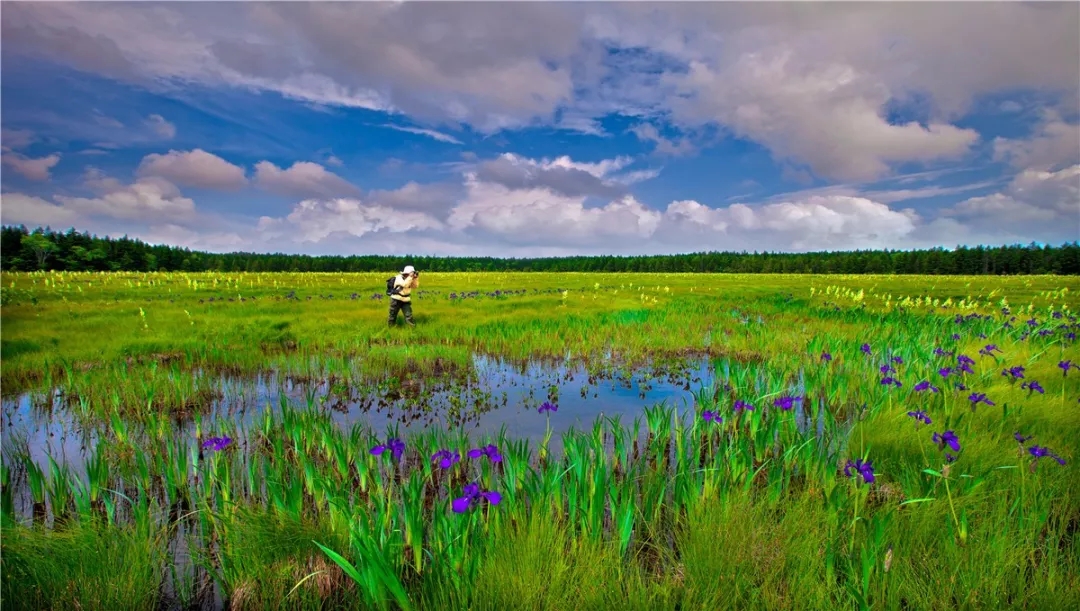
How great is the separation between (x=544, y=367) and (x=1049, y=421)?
309 inches

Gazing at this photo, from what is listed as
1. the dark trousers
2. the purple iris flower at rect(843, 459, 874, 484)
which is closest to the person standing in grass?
the dark trousers

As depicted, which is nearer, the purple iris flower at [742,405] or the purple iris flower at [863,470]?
the purple iris flower at [863,470]

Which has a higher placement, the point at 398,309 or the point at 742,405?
the point at 398,309

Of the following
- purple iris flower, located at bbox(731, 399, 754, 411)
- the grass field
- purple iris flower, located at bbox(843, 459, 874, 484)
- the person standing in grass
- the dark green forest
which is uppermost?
the dark green forest

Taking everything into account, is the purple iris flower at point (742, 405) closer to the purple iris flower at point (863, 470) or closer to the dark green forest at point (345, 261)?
the purple iris flower at point (863, 470)

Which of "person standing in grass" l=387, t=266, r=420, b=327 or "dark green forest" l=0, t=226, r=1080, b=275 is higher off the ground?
"dark green forest" l=0, t=226, r=1080, b=275

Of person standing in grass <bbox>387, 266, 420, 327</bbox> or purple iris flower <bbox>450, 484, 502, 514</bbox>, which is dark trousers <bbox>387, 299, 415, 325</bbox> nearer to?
person standing in grass <bbox>387, 266, 420, 327</bbox>

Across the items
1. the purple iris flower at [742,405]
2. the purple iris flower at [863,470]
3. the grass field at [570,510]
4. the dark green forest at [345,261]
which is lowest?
the grass field at [570,510]

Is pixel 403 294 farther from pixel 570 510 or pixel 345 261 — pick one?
pixel 345 261

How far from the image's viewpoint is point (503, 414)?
6992mm

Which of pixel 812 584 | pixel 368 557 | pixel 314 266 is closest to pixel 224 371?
pixel 368 557

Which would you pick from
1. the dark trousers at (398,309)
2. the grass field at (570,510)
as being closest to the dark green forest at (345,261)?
the dark trousers at (398,309)

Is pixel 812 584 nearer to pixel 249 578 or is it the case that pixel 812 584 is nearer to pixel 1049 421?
pixel 249 578

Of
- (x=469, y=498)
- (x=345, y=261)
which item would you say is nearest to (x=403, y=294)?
(x=469, y=498)
